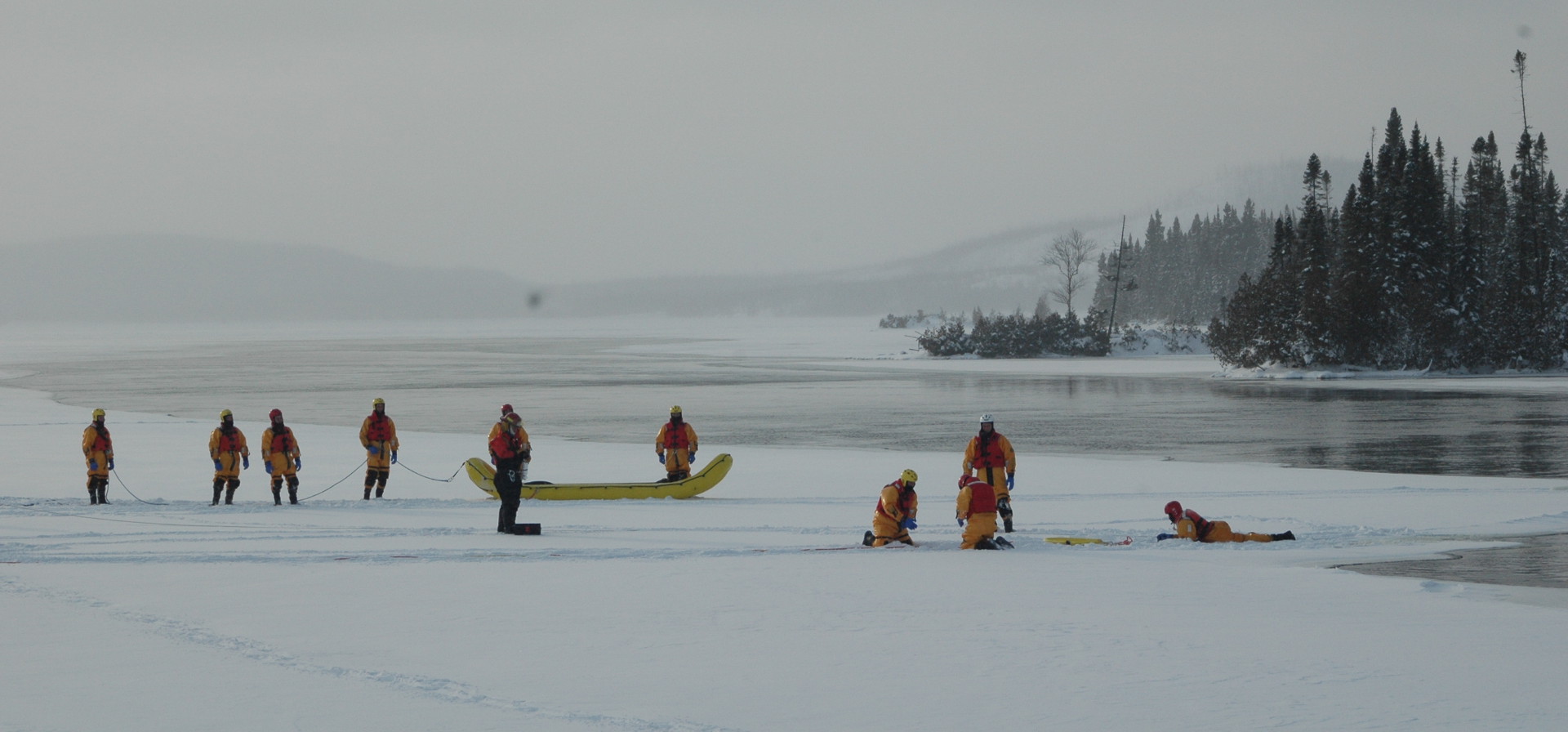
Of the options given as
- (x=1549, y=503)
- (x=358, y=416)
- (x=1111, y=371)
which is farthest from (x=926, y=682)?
(x=1111, y=371)

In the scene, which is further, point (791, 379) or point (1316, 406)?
point (791, 379)

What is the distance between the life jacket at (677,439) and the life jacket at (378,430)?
386 cm

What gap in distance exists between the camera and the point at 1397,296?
56.5 m

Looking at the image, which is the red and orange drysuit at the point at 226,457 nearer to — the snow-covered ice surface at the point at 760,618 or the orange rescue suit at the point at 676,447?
the snow-covered ice surface at the point at 760,618

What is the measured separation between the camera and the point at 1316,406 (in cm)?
3606

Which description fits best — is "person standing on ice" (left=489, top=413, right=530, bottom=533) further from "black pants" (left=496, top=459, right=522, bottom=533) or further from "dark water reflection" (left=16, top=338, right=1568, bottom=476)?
"dark water reflection" (left=16, top=338, right=1568, bottom=476)

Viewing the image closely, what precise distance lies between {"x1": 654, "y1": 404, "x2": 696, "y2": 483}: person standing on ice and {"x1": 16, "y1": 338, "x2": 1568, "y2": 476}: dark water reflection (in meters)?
7.16

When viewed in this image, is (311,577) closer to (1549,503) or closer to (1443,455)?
(1549,503)

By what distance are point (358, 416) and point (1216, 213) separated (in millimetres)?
151174

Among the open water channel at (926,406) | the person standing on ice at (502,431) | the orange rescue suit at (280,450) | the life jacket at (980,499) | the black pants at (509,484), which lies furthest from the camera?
the open water channel at (926,406)

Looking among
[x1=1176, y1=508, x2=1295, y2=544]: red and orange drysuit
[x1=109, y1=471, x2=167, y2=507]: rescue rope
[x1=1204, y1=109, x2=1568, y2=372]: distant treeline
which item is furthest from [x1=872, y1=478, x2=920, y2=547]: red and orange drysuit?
[x1=1204, y1=109, x2=1568, y2=372]: distant treeline

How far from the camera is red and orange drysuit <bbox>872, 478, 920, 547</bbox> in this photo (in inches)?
510

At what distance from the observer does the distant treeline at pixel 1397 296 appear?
5625 centimetres

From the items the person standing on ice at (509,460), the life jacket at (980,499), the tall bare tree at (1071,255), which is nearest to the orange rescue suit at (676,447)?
the person standing on ice at (509,460)
